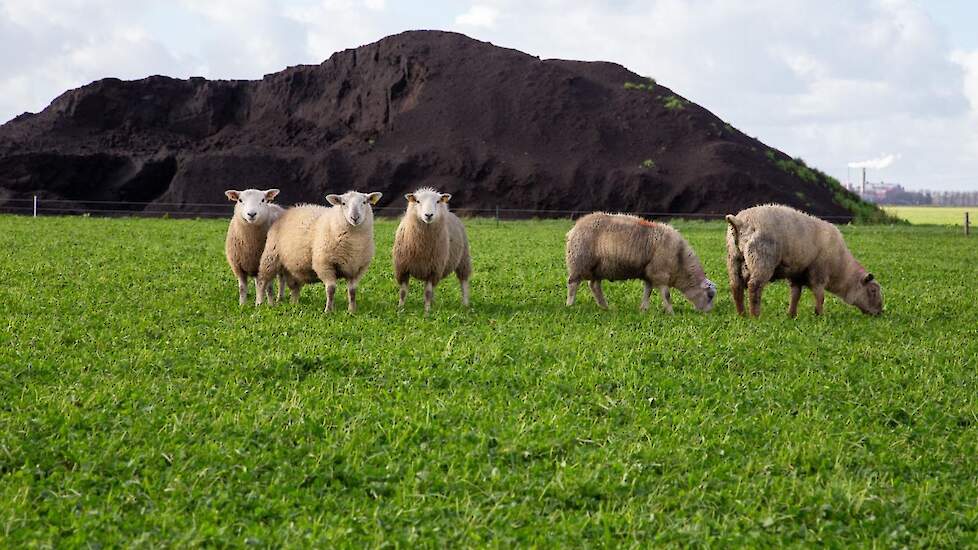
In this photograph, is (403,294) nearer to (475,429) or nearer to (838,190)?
(475,429)

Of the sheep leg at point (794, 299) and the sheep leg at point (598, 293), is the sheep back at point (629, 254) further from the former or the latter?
the sheep leg at point (794, 299)

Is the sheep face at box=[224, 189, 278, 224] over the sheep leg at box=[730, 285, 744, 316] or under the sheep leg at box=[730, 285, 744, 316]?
over

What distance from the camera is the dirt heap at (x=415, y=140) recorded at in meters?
47.5

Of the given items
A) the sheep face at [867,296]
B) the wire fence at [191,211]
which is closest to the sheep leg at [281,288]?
the sheep face at [867,296]

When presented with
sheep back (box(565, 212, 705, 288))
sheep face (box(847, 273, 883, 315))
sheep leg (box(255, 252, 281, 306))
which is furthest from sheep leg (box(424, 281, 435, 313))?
sheep face (box(847, 273, 883, 315))

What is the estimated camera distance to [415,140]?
51156mm

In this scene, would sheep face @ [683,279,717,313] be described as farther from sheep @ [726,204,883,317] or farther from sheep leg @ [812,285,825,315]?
sheep leg @ [812,285,825,315]

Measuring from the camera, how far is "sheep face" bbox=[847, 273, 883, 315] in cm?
1258

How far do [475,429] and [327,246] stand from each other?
561 centimetres

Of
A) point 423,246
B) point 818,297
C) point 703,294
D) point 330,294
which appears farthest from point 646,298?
point 330,294

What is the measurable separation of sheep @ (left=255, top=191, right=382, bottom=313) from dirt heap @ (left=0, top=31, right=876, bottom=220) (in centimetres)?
3531

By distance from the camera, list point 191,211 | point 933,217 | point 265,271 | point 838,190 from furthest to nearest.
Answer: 1. point 933,217
2. point 838,190
3. point 191,211
4. point 265,271

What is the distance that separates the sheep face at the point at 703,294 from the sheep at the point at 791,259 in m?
0.56

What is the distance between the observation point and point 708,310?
502 inches
